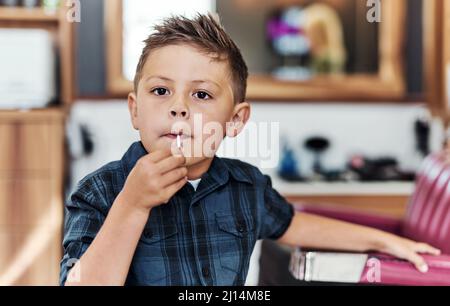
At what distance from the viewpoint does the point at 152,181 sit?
29.9 inches

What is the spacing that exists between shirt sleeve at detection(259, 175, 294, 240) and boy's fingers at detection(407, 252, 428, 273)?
214 millimetres

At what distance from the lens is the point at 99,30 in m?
2.92

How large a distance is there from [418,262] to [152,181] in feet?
1.85

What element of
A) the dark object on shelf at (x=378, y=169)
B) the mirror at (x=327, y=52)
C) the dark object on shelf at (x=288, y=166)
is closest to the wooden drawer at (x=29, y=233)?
the dark object on shelf at (x=288, y=166)

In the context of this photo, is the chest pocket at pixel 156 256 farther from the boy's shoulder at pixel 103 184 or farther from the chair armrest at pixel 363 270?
the chair armrest at pixel 363 270

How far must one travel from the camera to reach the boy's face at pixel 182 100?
0.81 meters

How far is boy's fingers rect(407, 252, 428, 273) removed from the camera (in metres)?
1.11

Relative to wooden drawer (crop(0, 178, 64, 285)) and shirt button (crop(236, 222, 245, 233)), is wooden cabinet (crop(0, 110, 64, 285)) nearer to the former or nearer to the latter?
wooden drawer (crop(0, 178, 64, 285))

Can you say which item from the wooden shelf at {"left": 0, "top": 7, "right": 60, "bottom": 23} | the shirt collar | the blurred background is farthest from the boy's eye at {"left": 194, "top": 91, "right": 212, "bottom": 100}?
the blurred background

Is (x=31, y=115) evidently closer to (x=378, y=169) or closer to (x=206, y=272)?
(x=206, y=272)

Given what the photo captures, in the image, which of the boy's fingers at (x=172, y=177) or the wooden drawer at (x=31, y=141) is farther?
the wooden drawer at (x=31, y=141)

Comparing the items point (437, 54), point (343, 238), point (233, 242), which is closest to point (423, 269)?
point (343, 238)
